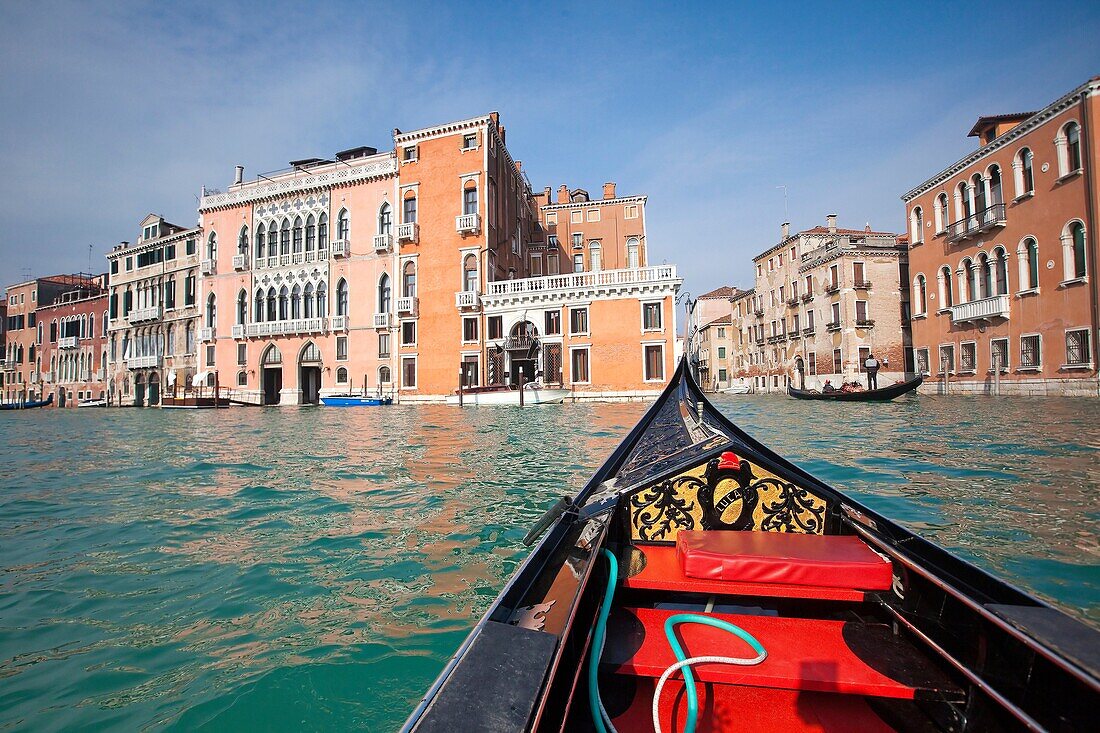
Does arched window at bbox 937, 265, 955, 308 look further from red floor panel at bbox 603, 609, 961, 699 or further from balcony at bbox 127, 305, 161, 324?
balcony at bbox 127, 305, 161, 324

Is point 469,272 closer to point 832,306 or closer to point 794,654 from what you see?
point 832,306

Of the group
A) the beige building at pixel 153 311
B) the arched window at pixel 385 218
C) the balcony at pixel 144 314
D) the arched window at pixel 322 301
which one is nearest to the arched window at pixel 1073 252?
the arched window at pixel 385 218

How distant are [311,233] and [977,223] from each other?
22.6 meters

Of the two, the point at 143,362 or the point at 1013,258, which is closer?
the point at 1013,258

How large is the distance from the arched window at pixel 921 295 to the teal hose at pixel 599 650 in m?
21.2

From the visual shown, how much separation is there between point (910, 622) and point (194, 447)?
27.2 ft

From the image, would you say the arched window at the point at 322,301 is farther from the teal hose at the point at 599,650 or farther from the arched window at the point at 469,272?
the teal hose at the point at 599,650

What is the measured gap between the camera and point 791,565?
1.38m

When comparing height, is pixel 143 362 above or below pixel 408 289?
below

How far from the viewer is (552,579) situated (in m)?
1.23

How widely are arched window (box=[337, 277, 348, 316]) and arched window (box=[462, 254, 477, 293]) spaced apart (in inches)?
195

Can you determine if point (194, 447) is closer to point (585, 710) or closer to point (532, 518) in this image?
point (532, 518)

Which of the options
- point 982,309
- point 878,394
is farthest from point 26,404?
point 982,309

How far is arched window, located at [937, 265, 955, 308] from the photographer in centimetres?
1744
